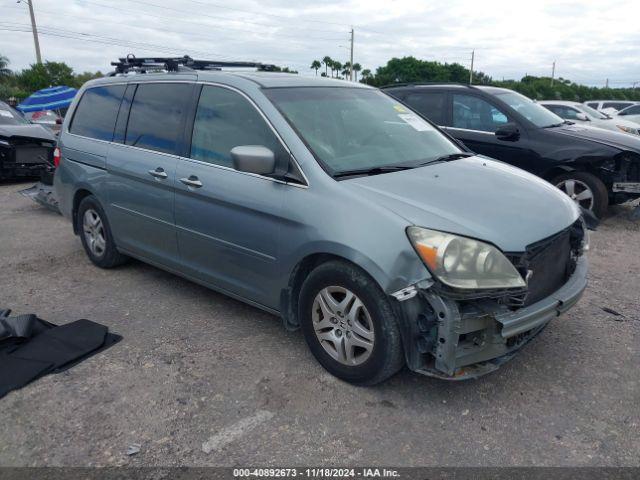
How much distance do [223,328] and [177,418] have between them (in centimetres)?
112

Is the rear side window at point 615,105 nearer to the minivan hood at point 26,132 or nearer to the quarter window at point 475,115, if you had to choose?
the quarter window at point 475,115

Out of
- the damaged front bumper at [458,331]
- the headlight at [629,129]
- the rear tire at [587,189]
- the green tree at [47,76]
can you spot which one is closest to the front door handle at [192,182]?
the damaged front bumper at [458,331]

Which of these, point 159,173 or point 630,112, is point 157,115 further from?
point 630,112

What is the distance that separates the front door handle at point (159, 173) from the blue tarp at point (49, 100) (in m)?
15.1

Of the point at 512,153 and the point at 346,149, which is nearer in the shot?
the point at 346,149

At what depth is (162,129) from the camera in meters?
4.32

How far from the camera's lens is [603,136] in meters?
6.90

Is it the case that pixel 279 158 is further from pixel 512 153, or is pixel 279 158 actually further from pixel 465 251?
pixel 512 153

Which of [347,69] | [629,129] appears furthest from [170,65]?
[347,69]

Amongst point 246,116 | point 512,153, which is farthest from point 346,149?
point 512,153

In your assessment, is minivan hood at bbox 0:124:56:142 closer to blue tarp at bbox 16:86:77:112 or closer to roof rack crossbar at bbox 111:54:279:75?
roof rack crossbar at bbox 111:54:279:75

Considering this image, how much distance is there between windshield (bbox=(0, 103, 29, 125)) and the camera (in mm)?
10717

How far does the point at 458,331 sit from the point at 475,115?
17.6 ft

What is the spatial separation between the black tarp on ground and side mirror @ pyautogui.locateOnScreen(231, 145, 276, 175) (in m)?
1.60
